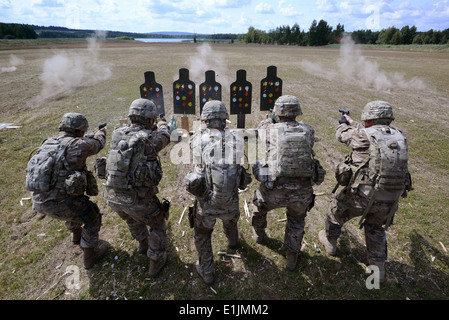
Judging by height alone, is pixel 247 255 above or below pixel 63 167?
below

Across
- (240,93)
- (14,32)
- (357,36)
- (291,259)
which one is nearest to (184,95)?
(240,93)

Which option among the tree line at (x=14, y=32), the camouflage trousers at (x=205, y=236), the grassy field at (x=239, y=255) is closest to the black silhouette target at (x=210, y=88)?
the grassy field at (x=239, y=255)

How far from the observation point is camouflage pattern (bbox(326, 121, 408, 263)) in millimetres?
3652

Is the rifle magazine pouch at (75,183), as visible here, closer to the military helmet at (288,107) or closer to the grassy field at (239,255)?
the grassy field at (239,255)

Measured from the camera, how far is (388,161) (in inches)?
135

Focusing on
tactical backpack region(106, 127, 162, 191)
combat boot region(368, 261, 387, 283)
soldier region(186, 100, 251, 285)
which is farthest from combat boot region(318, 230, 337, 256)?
tactical backpack region(106, 127, 162, 191)

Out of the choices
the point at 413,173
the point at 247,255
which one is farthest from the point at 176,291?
the point at 413,173

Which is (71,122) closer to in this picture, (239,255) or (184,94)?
(239,255)

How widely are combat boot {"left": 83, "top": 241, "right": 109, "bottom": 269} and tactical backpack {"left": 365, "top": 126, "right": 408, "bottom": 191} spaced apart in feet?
15.6

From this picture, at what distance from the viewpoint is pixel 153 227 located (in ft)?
13.0

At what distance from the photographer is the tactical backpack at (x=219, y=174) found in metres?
3.28

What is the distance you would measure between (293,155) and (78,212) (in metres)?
3.55
